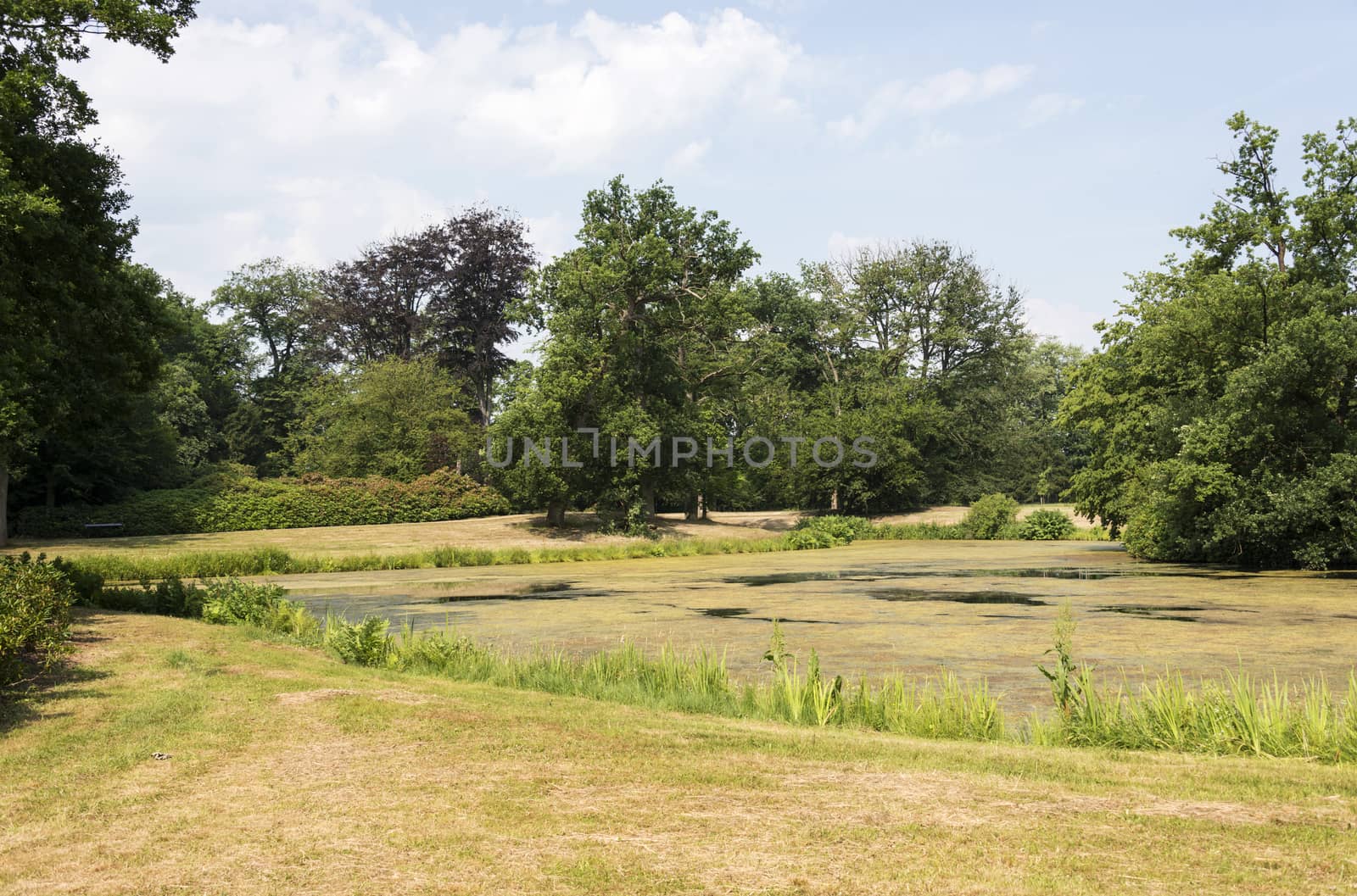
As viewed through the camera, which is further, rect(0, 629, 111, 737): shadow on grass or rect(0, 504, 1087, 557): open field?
rect(0, 504, 1087, 557): open field

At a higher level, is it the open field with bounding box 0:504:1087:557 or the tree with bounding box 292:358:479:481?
the tree with bounding box 292:358:479:481

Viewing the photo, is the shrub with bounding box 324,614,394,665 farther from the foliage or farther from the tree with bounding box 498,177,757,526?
the tree with bounding box 498,177,757,526

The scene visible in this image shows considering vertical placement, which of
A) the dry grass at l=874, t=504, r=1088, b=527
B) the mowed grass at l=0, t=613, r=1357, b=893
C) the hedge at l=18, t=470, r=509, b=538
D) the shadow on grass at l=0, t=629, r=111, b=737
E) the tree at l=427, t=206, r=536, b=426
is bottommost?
the mowed grass at l=0, t=613, r=1357, b=893

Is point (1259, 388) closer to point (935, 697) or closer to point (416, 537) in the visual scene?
point (935, 697)

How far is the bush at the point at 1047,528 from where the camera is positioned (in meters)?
48.0

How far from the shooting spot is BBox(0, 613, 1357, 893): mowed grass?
5129mm

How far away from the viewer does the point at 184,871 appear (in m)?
5.32

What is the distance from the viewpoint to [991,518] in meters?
49.6

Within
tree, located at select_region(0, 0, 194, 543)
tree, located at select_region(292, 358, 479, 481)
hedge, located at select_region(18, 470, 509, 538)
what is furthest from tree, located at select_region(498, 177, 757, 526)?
tree, located at select_region(0, 0, 194, 543)

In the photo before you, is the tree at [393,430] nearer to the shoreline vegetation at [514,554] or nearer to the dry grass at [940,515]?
the shoreline vegetation at [514,554]

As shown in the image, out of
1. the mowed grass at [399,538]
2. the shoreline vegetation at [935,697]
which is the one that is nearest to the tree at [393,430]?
the mowed grass at [399,538]

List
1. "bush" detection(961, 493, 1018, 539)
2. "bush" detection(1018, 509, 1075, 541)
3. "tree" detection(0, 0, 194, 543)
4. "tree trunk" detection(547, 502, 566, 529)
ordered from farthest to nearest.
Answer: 1. "bush" detection(961, 493, 1018, 539)
2. "bush" detection(1018, 509, 1075, 541)
3. "tree trunk" detection(547, 502, 566, 529)
4. "tree" detection(0, 0, 194, 543)

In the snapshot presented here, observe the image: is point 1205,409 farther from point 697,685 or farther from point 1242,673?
point 697,685

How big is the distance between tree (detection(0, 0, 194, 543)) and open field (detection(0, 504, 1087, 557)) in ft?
48.0
